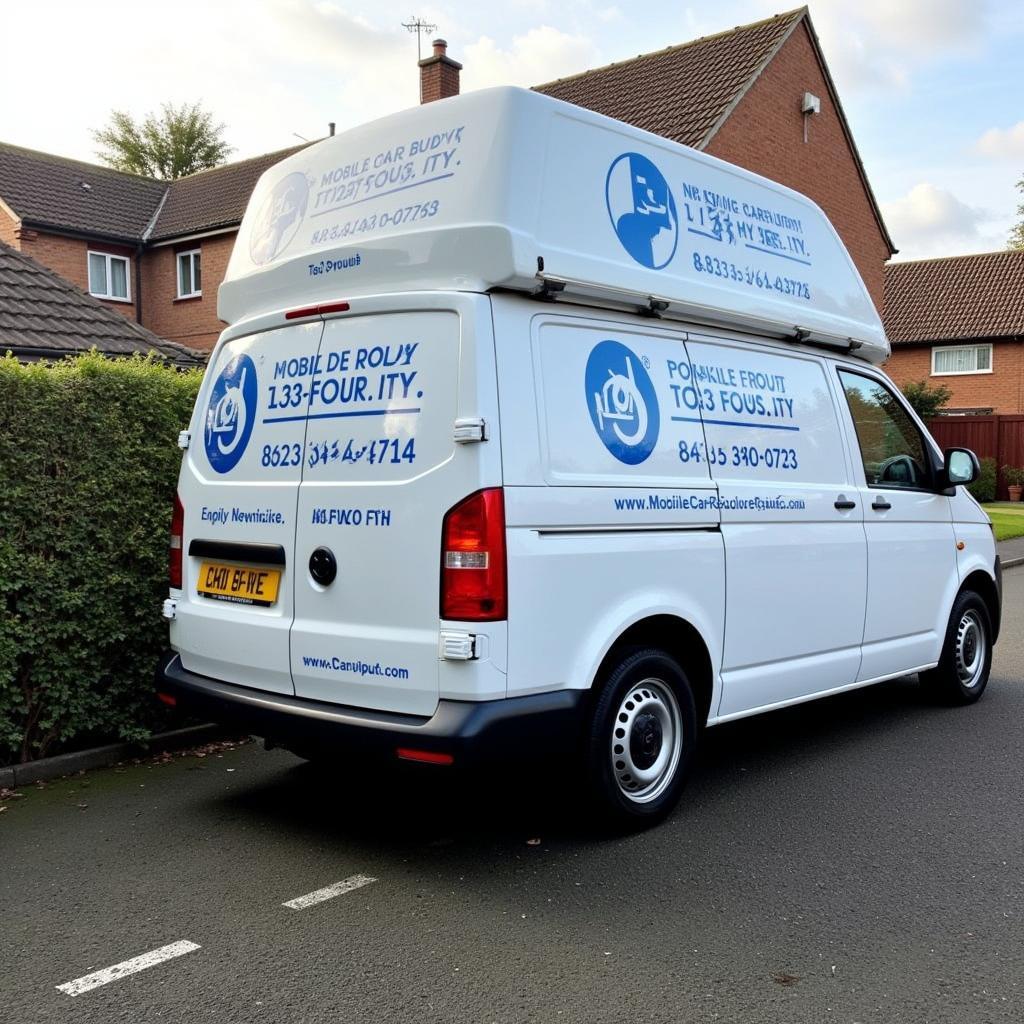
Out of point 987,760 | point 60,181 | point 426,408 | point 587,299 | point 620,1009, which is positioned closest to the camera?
point 620,1009

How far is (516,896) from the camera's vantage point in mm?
3906

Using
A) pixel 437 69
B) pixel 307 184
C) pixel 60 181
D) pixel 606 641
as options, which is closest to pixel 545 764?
pixel 606 641

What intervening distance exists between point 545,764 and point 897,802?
1924mm

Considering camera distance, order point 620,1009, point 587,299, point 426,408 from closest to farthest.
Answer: point 620,1009, point 426,408, point 587,299

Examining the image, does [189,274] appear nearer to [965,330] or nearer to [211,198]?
[211,198]

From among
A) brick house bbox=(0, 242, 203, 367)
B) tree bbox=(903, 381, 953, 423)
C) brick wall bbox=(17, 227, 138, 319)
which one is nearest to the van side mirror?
brick house bbox=(0, 242, 203, 367)

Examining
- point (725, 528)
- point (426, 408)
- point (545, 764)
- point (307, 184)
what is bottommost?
point (545, 764)

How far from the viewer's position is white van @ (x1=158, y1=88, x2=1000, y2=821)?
12.8 feet

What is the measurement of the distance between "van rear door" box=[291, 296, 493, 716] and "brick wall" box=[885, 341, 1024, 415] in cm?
3186

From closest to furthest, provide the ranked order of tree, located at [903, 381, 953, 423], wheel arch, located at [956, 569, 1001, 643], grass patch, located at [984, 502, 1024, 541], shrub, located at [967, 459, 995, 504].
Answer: wheel arch, located at [956, 569, 1001, 643]
grass patch, located at [984, 502, 1024, 541]
shrub, located at [967, 459, 995, 504]
tree, located at [903, 381, 953, 423]

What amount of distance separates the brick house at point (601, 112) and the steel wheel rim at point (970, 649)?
42.7 ft

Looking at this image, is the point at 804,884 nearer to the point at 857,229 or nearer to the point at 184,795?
the point at 184,795

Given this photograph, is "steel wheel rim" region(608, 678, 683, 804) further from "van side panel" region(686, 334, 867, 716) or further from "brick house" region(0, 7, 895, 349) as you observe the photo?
"brick house" region(0, 7, 895, 349)

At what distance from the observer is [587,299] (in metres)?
4.36
